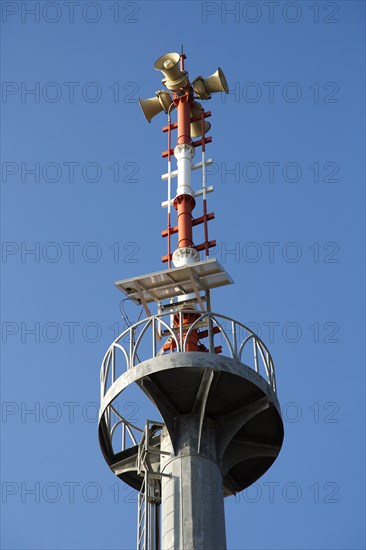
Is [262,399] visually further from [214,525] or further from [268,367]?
[214,525]

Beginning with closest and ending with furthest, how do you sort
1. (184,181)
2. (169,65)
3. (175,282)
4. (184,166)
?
(175,282), (184,181), (184,166), (169,65)

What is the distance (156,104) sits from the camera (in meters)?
33.2

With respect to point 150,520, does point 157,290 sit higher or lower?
higher

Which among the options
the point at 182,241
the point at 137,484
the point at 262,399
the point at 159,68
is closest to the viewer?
the point at 262,399

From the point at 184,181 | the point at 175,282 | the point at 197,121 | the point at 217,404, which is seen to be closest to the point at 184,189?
the point at 184,181

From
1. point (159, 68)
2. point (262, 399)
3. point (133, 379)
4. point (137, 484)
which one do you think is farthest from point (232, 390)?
point (159, 68)

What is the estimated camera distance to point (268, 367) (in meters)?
25.1

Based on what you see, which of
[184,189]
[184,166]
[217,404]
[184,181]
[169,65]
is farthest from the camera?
[169,65]

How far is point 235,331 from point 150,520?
15.5 feet

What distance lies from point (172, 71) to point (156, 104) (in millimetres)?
1415

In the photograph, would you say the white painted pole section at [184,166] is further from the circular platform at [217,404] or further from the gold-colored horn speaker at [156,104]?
the circular platform at [217,404]

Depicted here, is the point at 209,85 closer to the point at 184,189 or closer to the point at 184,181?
the point at 184,181

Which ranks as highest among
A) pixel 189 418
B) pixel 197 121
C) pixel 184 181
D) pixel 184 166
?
pixel 197 121

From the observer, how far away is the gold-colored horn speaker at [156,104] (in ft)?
A: 108
